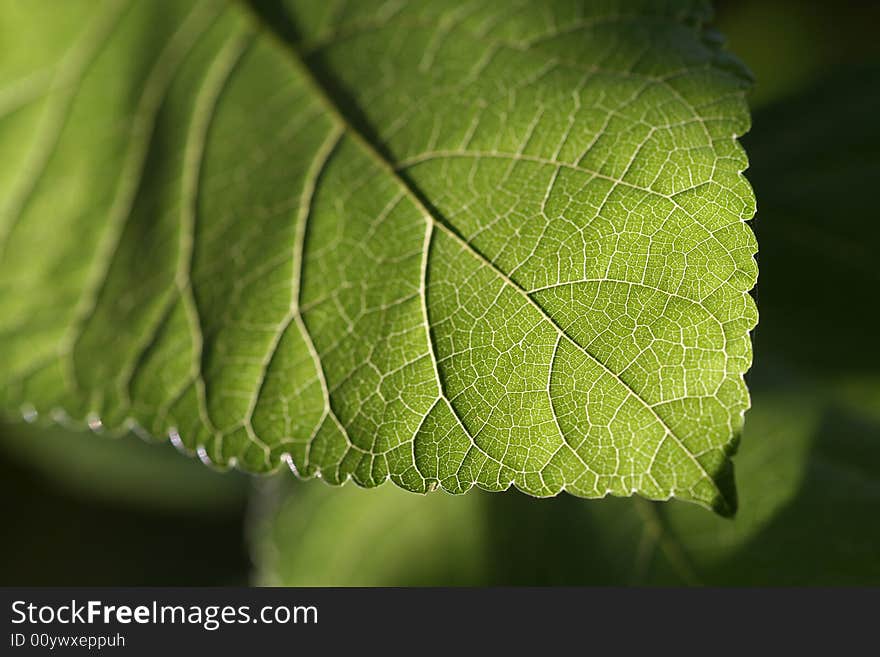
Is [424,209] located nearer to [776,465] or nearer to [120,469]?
[776,465]

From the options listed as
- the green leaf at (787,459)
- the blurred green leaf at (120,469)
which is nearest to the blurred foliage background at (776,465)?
the green leaf at (787,459)

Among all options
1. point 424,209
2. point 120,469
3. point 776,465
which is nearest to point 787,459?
point 776,465

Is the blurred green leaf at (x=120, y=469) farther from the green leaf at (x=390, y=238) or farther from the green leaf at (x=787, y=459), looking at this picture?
the green leaf at (x=390, y=238)

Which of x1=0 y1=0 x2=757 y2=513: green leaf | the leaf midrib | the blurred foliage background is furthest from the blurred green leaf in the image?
the leaf midrib

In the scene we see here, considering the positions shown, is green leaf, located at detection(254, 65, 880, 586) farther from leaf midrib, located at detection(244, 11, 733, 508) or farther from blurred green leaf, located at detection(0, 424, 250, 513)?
blurred green leaf, located at detection(0, 424, 250, 513)

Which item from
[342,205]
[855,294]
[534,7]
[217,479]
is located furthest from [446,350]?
[217,479]

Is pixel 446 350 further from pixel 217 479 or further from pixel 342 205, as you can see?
pixel 217 479
